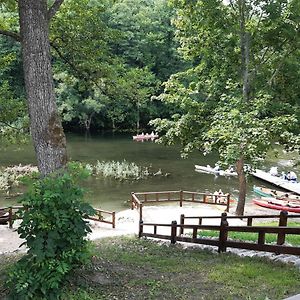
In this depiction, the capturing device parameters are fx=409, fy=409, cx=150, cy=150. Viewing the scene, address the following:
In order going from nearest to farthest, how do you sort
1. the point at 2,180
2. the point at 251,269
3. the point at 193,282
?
the point at 193,282 → the point at 251,269 → the point at 2,180

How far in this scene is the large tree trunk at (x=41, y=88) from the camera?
6.09m

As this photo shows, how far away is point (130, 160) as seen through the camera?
32.8 m

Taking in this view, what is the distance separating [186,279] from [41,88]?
11.8 feet

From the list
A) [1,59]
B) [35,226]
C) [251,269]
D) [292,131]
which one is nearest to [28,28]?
[35,226]

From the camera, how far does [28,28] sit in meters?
6.07

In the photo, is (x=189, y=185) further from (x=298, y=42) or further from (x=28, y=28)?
(x=28, y=28)

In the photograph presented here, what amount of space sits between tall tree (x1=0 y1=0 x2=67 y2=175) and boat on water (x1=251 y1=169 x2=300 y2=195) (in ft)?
64.4

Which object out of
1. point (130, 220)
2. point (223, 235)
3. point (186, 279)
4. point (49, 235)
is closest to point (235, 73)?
point (130, 220)

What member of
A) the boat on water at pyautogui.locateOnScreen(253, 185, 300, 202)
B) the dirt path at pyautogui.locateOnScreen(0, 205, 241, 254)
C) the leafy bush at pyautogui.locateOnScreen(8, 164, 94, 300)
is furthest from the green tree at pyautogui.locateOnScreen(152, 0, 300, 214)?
the leafy bush at pyautogui.locateOnScreen(8, 164, 94, 300)

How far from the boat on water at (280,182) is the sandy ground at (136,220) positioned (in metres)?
6.05

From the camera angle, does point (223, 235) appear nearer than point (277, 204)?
Yes

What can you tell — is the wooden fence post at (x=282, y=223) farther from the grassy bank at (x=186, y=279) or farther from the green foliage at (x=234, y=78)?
the green foliage at (x=234, y=78)

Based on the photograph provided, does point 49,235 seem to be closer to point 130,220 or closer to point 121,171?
point 130,220

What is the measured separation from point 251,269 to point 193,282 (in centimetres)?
102
